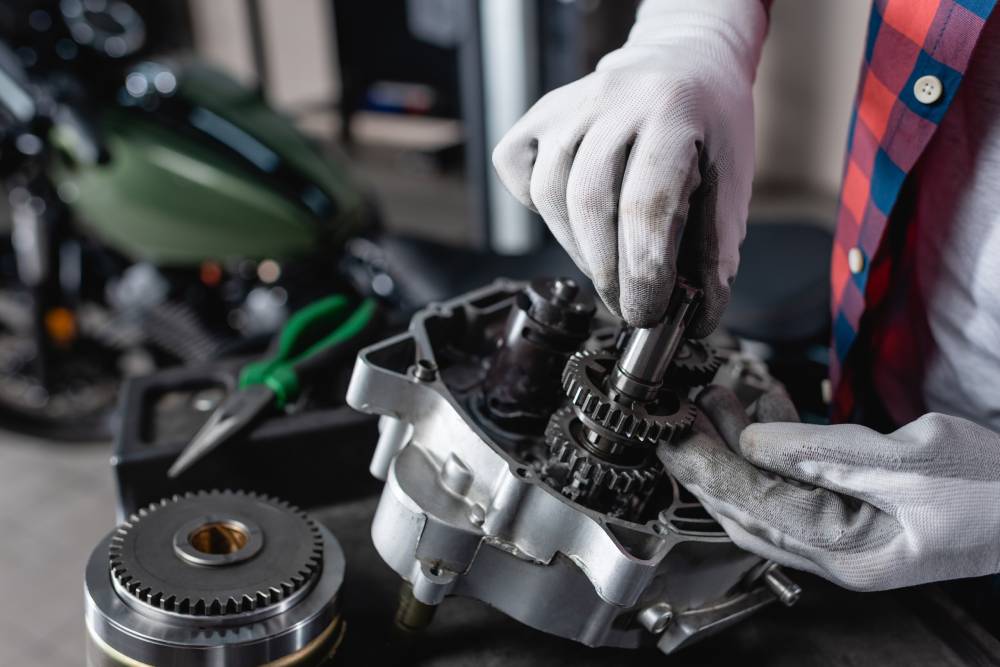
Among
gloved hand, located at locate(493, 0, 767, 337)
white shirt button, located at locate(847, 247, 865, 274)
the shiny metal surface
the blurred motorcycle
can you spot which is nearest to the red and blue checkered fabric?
white shirt button, located at locate(847, 247, 865, 274)

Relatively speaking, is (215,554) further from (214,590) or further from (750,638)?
(750,638)

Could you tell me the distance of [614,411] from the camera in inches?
17.2

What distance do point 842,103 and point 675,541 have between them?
3150 millimetres

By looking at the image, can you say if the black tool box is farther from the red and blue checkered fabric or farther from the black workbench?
the red and blue checkered fabric

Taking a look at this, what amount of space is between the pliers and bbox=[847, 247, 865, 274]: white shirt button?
0.39 meters

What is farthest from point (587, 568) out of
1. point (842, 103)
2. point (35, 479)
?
point (842, 103)

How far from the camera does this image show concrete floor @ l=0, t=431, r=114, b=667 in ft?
4.46

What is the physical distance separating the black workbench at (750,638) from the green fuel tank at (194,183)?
0.93 meters

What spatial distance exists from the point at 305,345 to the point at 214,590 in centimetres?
30

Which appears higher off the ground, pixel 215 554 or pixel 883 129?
pixel 883 129

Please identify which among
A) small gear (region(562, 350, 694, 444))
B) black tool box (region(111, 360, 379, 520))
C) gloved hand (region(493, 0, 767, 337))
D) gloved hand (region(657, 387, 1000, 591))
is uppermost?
gloved hand (region(493, 0, 767, 337))

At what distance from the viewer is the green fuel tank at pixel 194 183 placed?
135 cm

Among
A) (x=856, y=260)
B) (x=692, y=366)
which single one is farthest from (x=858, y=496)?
(x=856, y=260)

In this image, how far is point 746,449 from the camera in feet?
1.53
